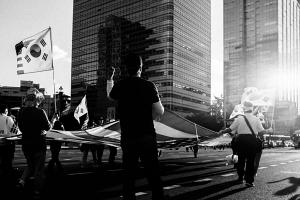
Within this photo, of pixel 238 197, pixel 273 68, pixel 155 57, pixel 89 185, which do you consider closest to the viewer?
pixel 238 197

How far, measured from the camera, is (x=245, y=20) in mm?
165625

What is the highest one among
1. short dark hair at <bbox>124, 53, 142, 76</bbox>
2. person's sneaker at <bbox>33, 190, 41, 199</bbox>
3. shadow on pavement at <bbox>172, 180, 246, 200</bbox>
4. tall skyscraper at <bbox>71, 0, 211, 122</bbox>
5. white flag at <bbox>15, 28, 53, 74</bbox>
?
tall skyscraper at <bbox>71, 0, 211, 122</bbox>

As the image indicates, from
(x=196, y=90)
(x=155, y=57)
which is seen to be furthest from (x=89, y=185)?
(x=196, y=90)

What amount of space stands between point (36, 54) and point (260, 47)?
155880 mm

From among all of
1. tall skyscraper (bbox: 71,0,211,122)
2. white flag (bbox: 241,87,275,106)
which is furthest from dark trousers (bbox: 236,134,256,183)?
tall skyscraper (bbox: 71,0,211,122)

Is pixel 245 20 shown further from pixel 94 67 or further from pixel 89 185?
pixel 89 185

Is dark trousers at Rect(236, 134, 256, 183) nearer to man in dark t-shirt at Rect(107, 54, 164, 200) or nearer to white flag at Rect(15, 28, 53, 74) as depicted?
man in dark t-shirt at Rect(107, 54, 164, 200)

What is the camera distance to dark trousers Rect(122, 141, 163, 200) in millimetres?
3885

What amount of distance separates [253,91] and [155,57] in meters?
115

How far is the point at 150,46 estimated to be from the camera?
129 metres

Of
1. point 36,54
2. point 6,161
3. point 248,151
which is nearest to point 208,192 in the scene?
point 248,151

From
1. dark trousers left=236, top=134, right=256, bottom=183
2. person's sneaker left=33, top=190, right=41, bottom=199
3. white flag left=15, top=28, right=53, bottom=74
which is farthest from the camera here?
white flag left=15, top=28, right=53, bottom=74

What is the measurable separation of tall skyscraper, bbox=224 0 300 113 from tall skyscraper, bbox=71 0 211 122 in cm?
1956

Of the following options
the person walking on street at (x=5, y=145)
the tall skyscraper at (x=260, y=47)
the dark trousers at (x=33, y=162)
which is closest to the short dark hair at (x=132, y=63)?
the dark trousers at (x=33, y=162)
